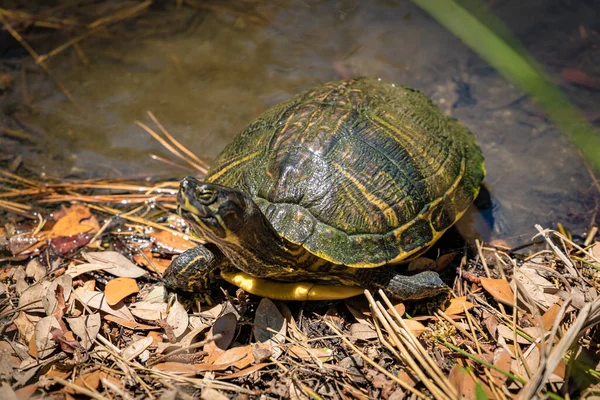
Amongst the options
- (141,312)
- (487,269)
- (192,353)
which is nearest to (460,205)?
(487,269)

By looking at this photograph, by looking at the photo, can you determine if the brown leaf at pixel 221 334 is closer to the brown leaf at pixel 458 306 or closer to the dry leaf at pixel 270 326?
the dry leaf at pixel 270 326

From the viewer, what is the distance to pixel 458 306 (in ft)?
11.6

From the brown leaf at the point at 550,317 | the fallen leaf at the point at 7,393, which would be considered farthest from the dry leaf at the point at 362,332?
the fallen leaf at the point at 7,393

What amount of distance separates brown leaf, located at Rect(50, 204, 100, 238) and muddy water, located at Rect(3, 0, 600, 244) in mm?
620

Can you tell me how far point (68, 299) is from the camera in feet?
11.7

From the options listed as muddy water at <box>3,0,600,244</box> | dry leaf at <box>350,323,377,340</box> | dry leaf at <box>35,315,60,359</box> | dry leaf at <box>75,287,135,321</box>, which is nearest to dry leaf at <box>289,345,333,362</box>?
dry leaf at <box>350,323,377,340</box>

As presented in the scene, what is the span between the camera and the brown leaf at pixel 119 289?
3588mm

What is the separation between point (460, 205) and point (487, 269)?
0.54 m

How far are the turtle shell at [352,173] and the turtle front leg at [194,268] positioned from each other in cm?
52

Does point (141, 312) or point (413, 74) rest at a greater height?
point (413, 74)

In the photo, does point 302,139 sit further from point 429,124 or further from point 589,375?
point 589,375

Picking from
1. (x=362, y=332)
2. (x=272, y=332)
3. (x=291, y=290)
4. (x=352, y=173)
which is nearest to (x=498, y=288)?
(x=362, y=332)

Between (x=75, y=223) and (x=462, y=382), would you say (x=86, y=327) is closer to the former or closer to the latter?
(x=75, y=223)

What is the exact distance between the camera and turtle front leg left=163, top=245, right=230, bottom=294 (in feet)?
11.1
